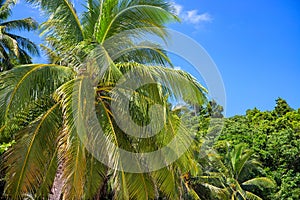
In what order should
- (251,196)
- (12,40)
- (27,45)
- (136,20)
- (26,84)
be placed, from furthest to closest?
(251,196), (27,45), (12,40), (136,20), (26,84)

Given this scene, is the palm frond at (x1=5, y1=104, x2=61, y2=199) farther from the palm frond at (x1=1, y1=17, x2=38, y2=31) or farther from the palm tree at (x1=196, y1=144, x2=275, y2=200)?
the palm tree at (x1=196, y1=144, x2=275, y2=200)

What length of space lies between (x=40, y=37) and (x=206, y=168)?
501 inches

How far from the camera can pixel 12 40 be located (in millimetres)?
15602

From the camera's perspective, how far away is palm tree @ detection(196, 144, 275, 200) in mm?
18422

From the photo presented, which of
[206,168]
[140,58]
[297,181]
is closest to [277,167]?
[297,181]

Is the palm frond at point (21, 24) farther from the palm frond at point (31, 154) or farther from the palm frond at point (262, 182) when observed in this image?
the palm frond at point (262, 182)

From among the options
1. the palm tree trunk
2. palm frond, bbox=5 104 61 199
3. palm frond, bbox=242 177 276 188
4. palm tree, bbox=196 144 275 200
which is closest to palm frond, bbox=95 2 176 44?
palm frond, bbox=5 104 61 199

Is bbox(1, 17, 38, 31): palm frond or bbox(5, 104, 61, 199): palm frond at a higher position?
bbox(1, 17, 38, 31): palm frond

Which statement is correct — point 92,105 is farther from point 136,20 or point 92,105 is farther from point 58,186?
point 136,20

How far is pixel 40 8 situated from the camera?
26.6 feet

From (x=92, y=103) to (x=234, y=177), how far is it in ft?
50.5

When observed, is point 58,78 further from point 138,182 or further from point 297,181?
point 297,181

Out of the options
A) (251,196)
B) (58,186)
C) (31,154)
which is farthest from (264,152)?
(31,154)

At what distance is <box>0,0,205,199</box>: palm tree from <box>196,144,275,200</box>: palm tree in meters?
11.2
